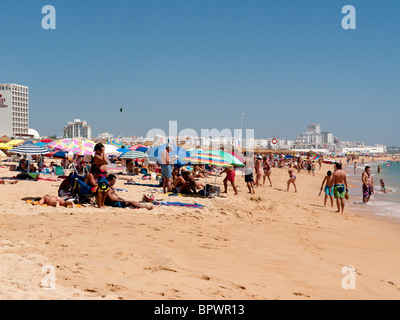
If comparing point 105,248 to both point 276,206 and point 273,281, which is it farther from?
point 276,206

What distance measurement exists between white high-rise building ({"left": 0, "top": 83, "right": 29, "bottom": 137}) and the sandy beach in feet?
345

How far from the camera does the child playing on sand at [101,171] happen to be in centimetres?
710

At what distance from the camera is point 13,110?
333ft

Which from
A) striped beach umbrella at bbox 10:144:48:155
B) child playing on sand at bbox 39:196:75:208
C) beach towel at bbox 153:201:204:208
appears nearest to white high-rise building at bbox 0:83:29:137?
striped beach umbrella at bbox 10:144:48:155

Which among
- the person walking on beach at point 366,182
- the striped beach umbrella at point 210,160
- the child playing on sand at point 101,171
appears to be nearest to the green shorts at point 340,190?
the person walking on beach at point 366,182

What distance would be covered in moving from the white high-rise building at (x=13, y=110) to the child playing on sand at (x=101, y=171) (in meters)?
104

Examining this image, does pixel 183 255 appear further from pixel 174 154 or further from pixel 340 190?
pixel 174 154

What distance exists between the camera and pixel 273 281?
365 centimetres

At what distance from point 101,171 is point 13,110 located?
359ft

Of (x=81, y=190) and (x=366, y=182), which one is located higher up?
(x=81, y=190)

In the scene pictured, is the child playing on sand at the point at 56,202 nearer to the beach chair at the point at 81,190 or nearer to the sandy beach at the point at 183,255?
the sandy beach at the point at 183,255

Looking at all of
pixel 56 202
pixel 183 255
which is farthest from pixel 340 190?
pixel 56 202

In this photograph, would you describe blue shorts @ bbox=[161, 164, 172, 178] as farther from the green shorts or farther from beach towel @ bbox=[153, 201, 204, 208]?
the green shorts
